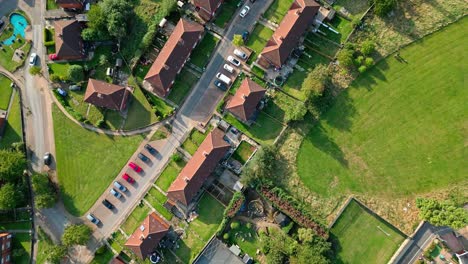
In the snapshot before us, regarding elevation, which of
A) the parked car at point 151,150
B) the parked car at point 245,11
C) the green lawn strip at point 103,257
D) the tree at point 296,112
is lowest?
the green lawn strip at point 103,257

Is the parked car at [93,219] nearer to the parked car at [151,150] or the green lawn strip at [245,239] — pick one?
the parked car at [151,150]

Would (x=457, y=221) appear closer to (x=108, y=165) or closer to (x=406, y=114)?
(x=406, y=114)

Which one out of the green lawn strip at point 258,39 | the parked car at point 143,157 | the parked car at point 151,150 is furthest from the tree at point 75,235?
the green lawn strip at point 258,39

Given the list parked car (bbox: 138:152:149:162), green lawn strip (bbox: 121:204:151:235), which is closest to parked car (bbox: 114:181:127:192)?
green lawn strip (bbox: 121:204:151:235)

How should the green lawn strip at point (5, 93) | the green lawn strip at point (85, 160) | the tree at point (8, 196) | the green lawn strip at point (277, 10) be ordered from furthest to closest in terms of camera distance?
the green lawn strip at point (5, 93), the green lawn strip at point (85, 160), the green lawn strip at point (277, 10), the tree at point (8, 196)

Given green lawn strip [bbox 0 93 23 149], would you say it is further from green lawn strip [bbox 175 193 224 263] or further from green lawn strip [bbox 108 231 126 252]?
green lawn strip [bbox 175 193 224 263]

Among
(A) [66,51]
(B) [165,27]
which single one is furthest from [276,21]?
(A) [66,51]
